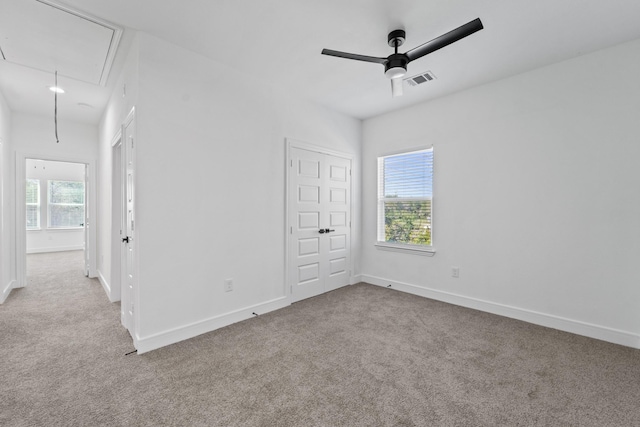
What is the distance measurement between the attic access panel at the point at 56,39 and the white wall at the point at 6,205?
1576mm

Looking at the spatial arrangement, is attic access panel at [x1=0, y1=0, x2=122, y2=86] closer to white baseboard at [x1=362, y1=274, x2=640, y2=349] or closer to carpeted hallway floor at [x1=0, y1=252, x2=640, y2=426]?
carpeted hallway floor at [x1=0, y1=252, x2=640, y2=426]

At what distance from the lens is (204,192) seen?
2883mm

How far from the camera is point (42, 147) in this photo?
4.60 m

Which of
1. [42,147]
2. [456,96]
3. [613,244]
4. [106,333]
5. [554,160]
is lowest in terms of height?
[106,333]

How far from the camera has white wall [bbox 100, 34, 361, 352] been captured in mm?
2531

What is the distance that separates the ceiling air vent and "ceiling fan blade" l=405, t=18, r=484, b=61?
3.46ft

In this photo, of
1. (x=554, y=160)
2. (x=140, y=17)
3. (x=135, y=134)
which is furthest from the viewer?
(x=554, y=160)

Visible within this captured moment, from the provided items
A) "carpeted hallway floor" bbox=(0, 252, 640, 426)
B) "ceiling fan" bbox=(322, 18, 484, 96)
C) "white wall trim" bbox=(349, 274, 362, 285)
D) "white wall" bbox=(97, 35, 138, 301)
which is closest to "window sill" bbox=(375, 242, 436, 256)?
"white wall trim" bbox=(349, 274, 362, 285)

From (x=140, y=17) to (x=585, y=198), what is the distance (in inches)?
175

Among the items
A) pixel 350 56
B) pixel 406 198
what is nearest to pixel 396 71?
pixel 350 56

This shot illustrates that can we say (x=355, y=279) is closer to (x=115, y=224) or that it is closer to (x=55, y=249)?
(x=115, y=224)

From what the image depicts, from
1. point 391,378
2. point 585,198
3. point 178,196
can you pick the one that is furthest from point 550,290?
point 178,196

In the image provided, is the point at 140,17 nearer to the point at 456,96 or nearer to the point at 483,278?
the point at 456,96

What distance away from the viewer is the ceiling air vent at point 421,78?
3211mm
